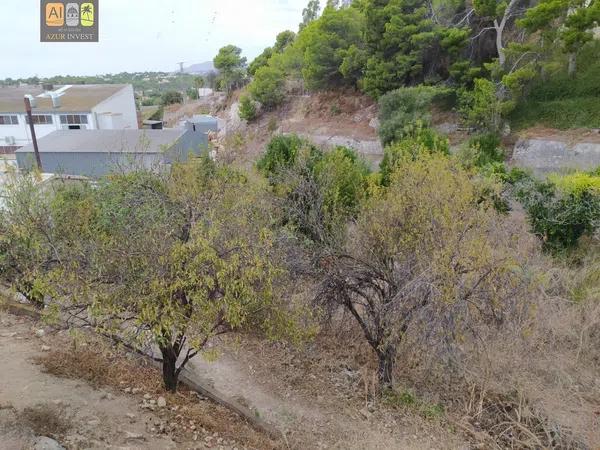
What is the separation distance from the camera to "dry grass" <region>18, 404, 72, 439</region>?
4.66 m

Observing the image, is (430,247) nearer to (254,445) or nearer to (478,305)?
(478,305)

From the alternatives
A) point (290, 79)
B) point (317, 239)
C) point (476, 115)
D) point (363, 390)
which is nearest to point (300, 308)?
point (317, 239)

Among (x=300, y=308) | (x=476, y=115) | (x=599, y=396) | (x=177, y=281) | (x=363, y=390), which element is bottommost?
(x=363, y=390)

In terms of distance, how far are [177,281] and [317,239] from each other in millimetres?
3549

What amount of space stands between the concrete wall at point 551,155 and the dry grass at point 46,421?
1526cm

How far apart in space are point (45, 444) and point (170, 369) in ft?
5.46

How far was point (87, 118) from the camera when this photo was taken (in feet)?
85.7

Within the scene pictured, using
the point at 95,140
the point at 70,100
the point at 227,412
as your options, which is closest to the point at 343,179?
the point at 227,412

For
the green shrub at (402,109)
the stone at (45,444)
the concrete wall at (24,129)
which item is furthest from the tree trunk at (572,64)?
the concrete wall at (24,129)

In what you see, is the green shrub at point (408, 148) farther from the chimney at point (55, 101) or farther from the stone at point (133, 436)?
the chimney at point (55, 101)

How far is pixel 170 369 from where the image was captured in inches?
227

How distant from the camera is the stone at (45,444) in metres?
4.32

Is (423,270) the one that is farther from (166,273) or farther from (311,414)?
(166,273)

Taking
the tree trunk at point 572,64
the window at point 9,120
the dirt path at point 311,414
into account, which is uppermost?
the tree trunk at point 572,64
